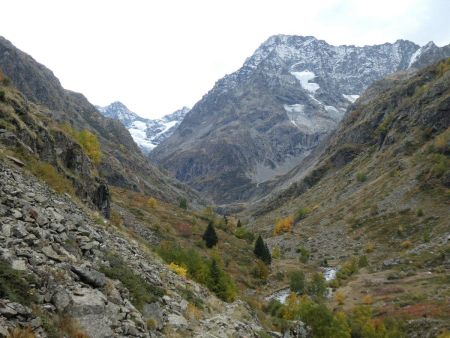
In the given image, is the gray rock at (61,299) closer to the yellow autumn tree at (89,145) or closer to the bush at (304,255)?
the yellow autumn tree at (89,145)

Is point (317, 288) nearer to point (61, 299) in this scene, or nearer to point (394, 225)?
point (394, 225)

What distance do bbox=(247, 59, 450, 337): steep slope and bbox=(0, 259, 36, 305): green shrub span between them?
172ft

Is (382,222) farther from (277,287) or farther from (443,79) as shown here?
(443,79)

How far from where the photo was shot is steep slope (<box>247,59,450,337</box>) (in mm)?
68000

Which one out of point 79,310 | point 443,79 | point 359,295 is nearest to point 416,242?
point 359,295

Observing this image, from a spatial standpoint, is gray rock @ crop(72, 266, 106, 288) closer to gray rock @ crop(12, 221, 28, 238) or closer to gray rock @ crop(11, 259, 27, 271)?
gray rock @ crop(12, 221, 28, 238)

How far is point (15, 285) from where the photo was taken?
40.4ft

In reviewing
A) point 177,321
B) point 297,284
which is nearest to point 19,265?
point 177,321

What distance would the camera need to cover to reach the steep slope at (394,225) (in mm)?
68000

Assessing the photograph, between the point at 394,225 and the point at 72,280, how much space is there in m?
108

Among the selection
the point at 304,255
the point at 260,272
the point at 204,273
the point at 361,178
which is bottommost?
the point at 260,272

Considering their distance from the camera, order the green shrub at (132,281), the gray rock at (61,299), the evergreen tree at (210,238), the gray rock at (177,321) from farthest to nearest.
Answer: the evergreen tree at (210,238) < the gray rock at (177,321) < the green shrub at (132,281) < the gray rock at (61,299)

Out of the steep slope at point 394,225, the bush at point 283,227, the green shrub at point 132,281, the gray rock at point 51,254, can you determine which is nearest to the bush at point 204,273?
the green shrub at point 132,281

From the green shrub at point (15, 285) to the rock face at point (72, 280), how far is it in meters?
0.09
